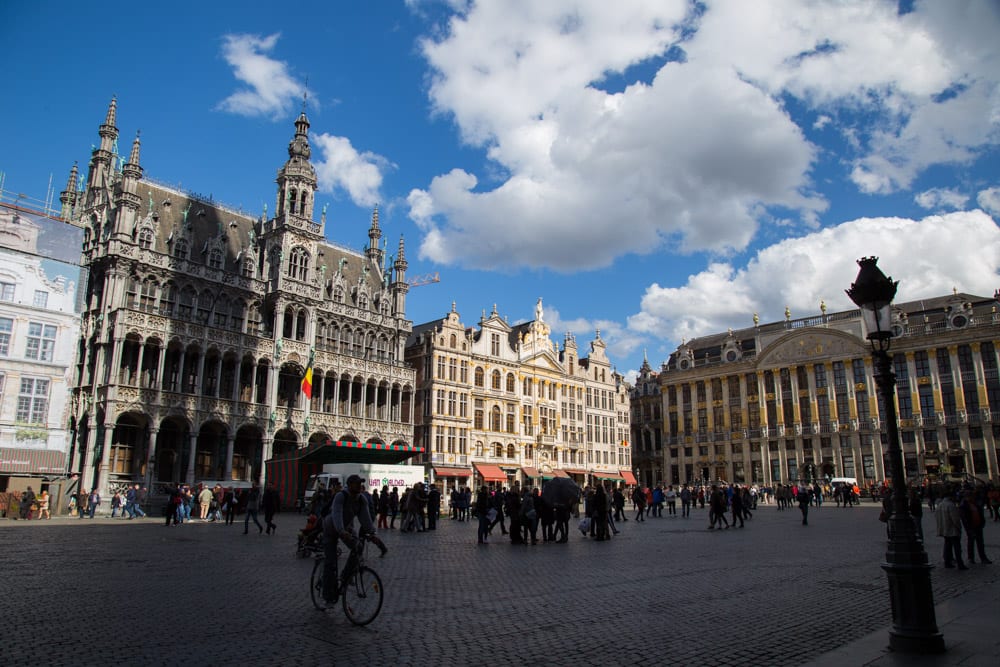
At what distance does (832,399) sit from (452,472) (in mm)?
41399

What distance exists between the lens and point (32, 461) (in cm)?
3772

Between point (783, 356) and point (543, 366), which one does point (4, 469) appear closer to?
point (543, 366)

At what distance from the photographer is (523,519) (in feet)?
72.8

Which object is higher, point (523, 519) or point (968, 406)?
point (968, 406)

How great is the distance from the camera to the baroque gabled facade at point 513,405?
63688 millimetres

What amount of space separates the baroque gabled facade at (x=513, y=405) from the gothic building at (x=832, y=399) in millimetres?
9744

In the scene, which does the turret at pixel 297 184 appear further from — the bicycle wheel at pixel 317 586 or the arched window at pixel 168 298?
the bicycle wheel at pixel 317 586

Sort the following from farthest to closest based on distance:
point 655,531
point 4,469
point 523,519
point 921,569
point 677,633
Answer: point 4,469 → point 655,531 → point 523,519 → point 677,633 → point 921,569

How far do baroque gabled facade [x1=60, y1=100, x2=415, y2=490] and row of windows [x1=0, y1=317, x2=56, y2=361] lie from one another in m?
2.86

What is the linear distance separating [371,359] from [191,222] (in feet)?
56.4

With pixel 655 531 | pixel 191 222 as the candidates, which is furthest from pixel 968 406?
pixel 191 222

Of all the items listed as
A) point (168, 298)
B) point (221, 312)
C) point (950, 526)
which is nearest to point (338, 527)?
point (950, 526)

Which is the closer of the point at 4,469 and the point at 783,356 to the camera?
the point at 4,469

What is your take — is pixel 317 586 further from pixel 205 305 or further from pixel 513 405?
pixel 513 405
